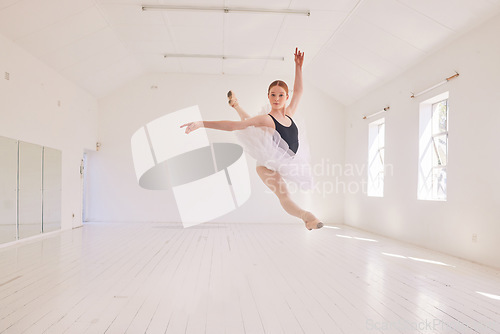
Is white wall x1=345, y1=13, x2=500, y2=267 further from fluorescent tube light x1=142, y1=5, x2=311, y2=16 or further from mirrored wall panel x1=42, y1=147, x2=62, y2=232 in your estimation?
mirrored wall panel x1=42, y1=147, x2=62, y2=232

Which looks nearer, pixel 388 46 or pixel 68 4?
pixel 68 4

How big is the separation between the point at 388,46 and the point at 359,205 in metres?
3.69

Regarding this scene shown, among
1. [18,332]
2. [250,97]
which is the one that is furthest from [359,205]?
[18,332]

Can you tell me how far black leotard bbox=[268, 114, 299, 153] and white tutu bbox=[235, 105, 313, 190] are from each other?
3 cm

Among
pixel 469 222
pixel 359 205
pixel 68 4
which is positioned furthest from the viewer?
pixel 359 205

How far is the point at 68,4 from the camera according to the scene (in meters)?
5.29

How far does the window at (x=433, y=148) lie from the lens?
5.73 metres

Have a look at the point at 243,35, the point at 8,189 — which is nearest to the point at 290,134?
the point at 8,189

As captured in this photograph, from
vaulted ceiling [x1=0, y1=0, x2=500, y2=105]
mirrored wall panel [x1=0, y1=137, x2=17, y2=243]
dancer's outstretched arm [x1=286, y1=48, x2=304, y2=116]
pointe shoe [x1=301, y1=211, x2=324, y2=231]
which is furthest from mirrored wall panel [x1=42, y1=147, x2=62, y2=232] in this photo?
pointe shoe [x1=301, y1=211, x2=324, y2=231]

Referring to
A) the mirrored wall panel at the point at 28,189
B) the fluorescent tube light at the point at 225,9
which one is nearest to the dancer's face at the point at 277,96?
the fluorescent tube light at the point at 225,9

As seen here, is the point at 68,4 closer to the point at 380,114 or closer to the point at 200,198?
the point at 200,198

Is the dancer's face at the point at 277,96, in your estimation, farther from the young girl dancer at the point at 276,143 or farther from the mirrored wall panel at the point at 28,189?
the mirrored wall panel at the point at 28,189

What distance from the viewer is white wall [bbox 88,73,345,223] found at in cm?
891

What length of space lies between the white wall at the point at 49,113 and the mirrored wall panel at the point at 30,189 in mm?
198
